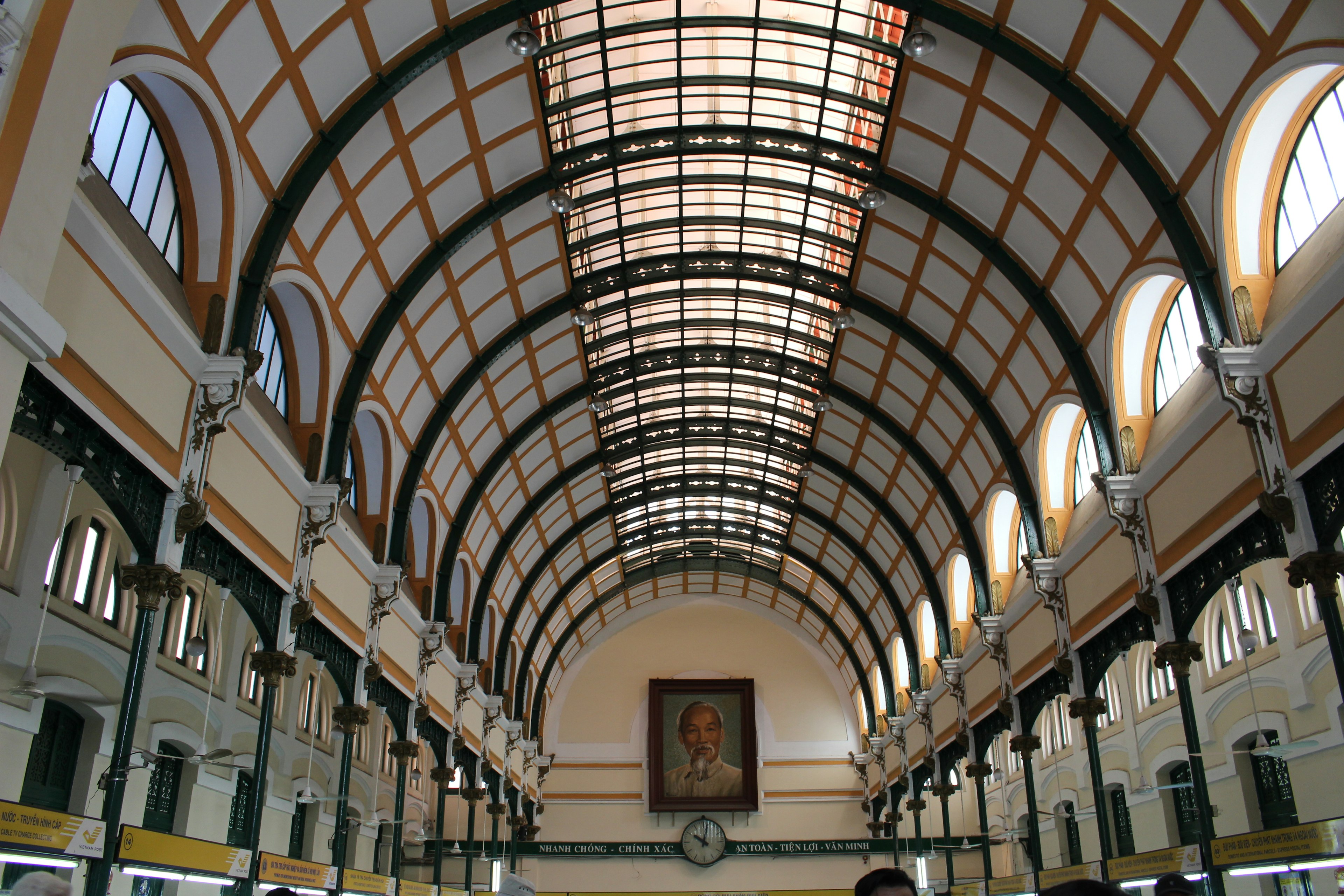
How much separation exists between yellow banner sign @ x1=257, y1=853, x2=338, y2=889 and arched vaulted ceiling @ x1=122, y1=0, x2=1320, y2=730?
26.2 ft

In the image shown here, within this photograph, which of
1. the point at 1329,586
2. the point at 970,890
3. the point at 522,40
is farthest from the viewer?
the point at 970,890

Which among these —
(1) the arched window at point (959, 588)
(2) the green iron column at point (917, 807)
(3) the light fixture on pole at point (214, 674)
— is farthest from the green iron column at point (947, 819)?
(3) the light fixture on pole at point (214, 674)

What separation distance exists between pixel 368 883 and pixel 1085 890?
72.9 ft

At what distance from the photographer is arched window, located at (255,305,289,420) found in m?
19.8

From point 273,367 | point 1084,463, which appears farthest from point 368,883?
point 1084,463

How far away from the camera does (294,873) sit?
18438 millimetres

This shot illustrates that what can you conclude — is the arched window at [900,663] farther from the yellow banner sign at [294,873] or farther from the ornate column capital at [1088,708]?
the yellow banner sign at [294,873]

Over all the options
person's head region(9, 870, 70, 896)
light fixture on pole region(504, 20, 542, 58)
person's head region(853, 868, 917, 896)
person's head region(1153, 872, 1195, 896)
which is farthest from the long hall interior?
person's head region(853, 868, 917, 896)

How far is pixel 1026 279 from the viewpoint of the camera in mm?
22875

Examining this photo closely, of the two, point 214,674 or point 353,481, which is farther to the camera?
point 353,481

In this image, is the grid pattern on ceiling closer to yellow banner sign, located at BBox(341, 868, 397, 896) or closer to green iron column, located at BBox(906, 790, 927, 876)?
green iron column, located at BBox(906, 790, 927, 876)

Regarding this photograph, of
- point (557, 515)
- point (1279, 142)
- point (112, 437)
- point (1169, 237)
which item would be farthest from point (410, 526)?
point (1279, 142)

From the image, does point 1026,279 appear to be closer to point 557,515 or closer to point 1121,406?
point 1121,406

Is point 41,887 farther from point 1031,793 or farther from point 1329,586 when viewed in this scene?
point 1031,793
